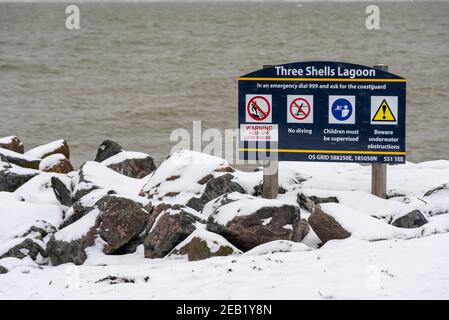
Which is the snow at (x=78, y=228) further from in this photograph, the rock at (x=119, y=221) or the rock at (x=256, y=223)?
the rock at (x=256, y=223)

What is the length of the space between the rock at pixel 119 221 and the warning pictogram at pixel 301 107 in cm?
252

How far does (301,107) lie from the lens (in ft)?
36.2

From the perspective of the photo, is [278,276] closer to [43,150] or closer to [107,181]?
[107,181]

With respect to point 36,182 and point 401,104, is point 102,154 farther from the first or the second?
point 401,104

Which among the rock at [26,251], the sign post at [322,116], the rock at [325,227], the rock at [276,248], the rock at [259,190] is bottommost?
the rock at [26,251]

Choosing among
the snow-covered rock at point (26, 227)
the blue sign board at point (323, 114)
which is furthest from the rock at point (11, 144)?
the blue sign board at point (323, 114)

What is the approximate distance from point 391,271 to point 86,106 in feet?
79.7

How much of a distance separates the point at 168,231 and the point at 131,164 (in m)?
3.96

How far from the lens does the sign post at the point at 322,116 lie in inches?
423

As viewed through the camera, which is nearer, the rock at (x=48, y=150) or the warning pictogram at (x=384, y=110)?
the warning pictogram at (x=384, y=110)

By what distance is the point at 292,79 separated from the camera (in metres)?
11.0

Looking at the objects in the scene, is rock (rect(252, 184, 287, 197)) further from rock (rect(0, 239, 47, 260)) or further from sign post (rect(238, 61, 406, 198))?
rock (rect(0, 239, 47, 260))

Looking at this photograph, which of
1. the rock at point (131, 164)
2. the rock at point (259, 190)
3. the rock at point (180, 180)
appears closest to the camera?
Answer: the rock at point (180, 180)
